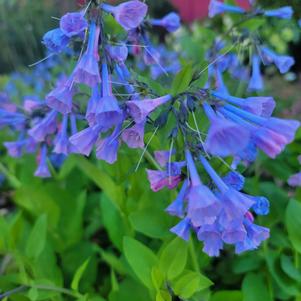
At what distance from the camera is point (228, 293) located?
107 centimetres

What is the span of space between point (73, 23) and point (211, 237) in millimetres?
422

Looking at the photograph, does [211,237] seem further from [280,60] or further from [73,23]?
[280,60]

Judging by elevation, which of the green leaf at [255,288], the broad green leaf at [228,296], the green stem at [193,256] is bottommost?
the green leaf at [255,288]

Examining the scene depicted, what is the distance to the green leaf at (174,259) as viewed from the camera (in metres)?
0.93

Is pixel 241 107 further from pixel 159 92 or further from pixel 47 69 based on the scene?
pixel 47 69

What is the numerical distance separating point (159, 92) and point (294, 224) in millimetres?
450

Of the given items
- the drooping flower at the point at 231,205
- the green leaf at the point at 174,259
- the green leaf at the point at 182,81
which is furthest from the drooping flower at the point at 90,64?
the green leaf at the point at 174,259

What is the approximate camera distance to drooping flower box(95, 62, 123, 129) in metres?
0.73

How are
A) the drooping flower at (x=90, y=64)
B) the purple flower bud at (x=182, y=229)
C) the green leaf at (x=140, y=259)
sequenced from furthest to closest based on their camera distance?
the green leaf at (x=140, y=259) → the purple flower bud at (x=182, y=229) → the drooping flower at (x=90, y=64)

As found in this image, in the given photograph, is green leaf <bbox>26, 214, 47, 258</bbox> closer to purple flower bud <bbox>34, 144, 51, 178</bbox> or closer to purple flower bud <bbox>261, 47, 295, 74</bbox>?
purple flower bud <bbox>34, 144, 51, 178</bbox>

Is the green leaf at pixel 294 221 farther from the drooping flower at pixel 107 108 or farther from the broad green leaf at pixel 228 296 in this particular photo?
the drooping flower at pixel 107 108

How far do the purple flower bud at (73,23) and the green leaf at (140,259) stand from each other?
442mm

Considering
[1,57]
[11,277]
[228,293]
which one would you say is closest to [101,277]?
[11,277]

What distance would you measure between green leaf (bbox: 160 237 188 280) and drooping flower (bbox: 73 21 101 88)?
374mm
